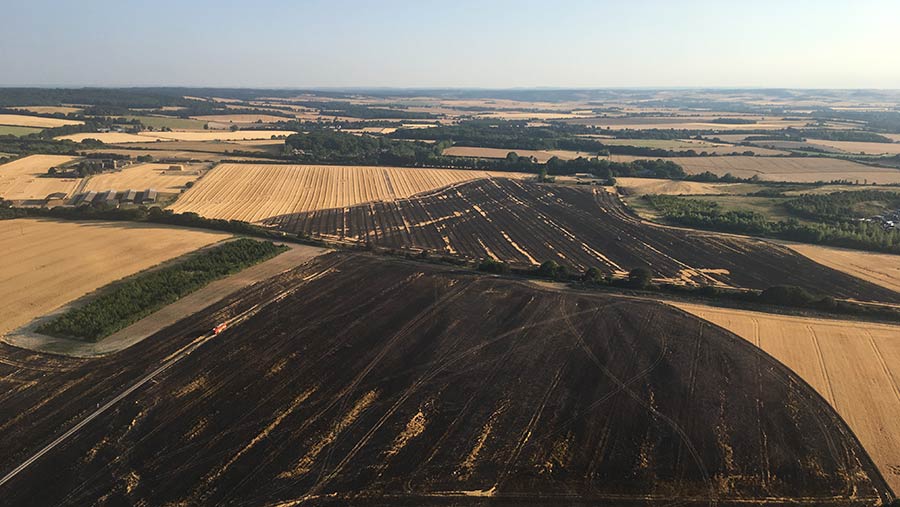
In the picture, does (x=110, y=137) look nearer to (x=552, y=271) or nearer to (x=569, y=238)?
(x=569, y=238)

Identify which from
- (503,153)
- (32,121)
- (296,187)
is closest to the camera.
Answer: (296,187)

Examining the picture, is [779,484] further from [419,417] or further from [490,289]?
[490,289]

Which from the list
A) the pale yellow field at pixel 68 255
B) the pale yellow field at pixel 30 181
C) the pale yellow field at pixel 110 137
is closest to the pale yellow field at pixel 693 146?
the pale yellow field at pixel 68 255

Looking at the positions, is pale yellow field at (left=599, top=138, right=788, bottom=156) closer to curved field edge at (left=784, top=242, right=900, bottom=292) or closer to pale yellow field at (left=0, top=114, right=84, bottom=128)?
curved field edge at (left=784, top=242, right=900, bottom=292)

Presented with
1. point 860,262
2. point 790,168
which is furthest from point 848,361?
point 790,168

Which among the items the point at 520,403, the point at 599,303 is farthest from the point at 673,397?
the point at 599,303

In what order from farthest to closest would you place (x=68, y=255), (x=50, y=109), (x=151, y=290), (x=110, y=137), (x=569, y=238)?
(x=50, y=109) → (x=110, y=137) → (x=569, y=238) → (x=68, y=255) → (x=151, y=290)

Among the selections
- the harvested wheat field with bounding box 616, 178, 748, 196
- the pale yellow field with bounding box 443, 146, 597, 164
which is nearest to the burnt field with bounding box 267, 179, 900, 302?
the harvested wheat field with bounding box 616, 178, 748, 196
